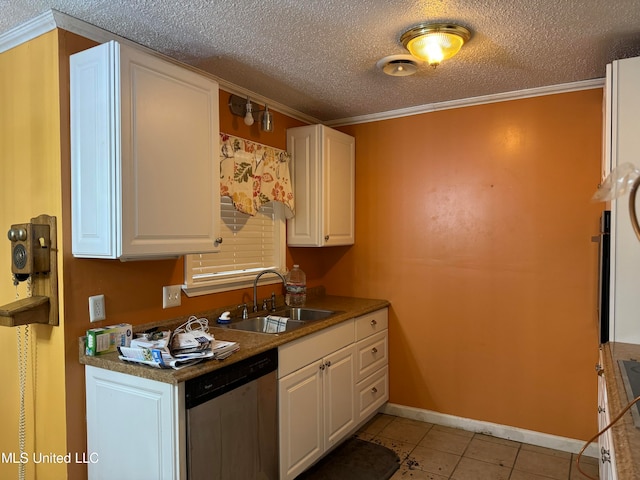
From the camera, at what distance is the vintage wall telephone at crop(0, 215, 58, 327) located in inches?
75.2

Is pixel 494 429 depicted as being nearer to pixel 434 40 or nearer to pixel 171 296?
pixel 171 296

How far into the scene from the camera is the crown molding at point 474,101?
9.10 ft

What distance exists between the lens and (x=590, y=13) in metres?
1.89

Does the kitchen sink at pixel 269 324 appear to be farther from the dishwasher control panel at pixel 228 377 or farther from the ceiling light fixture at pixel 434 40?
the ceiling light fixture at pixel 434 40

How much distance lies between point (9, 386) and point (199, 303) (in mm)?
987

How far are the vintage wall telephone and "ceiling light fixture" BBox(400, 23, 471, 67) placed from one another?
1.84 m

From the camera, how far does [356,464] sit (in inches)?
108

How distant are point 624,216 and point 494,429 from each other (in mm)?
1815

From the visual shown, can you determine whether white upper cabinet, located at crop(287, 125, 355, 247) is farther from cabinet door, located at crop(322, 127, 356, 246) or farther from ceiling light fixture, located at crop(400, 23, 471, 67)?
ceiling light fixture, located at crop(400, 23, 471, 67)

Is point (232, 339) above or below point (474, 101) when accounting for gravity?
below

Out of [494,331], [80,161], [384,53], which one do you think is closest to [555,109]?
[384,53]

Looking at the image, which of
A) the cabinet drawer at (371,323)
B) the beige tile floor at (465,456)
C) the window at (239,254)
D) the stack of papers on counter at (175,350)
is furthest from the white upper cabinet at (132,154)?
the beige tile floor at (465,456)

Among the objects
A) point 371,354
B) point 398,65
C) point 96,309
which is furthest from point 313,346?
point 398,65

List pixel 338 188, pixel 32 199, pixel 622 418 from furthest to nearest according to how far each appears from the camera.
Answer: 1. pixel 338 188
2. pixel 32 199
3. pixel 622 418
